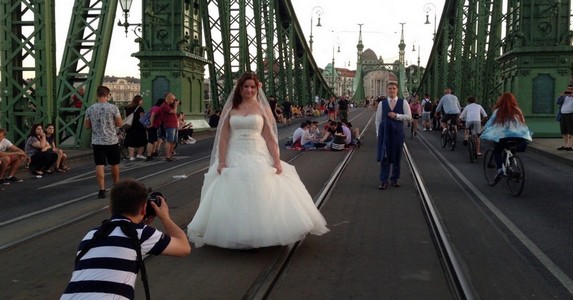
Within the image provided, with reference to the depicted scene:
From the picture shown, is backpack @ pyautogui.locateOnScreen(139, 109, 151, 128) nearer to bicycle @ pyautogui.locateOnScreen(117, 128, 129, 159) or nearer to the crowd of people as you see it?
the crowd of people

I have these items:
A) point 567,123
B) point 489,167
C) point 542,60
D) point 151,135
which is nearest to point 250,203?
point 489,167

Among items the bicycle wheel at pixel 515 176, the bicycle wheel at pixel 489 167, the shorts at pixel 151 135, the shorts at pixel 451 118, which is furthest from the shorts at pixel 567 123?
the shorts at pixel 151 135

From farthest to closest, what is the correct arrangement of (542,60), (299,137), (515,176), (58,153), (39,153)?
(542,60), (299,137), (58,153), (39,153), (515,176)

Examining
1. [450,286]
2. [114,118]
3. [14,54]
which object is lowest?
[450,286]

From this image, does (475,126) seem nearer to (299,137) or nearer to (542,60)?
(299,137)

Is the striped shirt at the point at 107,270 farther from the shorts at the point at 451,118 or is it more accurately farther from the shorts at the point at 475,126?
the shorts at the point at 451,118

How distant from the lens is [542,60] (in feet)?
61.9

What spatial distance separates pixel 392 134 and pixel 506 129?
1.86 m

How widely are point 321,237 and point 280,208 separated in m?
0.87


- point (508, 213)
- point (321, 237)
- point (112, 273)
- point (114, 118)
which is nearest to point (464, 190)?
point (508, 213)

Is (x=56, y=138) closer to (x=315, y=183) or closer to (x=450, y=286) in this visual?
(x=315, y=183)

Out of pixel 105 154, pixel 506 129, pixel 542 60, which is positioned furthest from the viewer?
pixel 542 60

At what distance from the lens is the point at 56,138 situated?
13977mm

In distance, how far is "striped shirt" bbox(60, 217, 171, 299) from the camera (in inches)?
106
